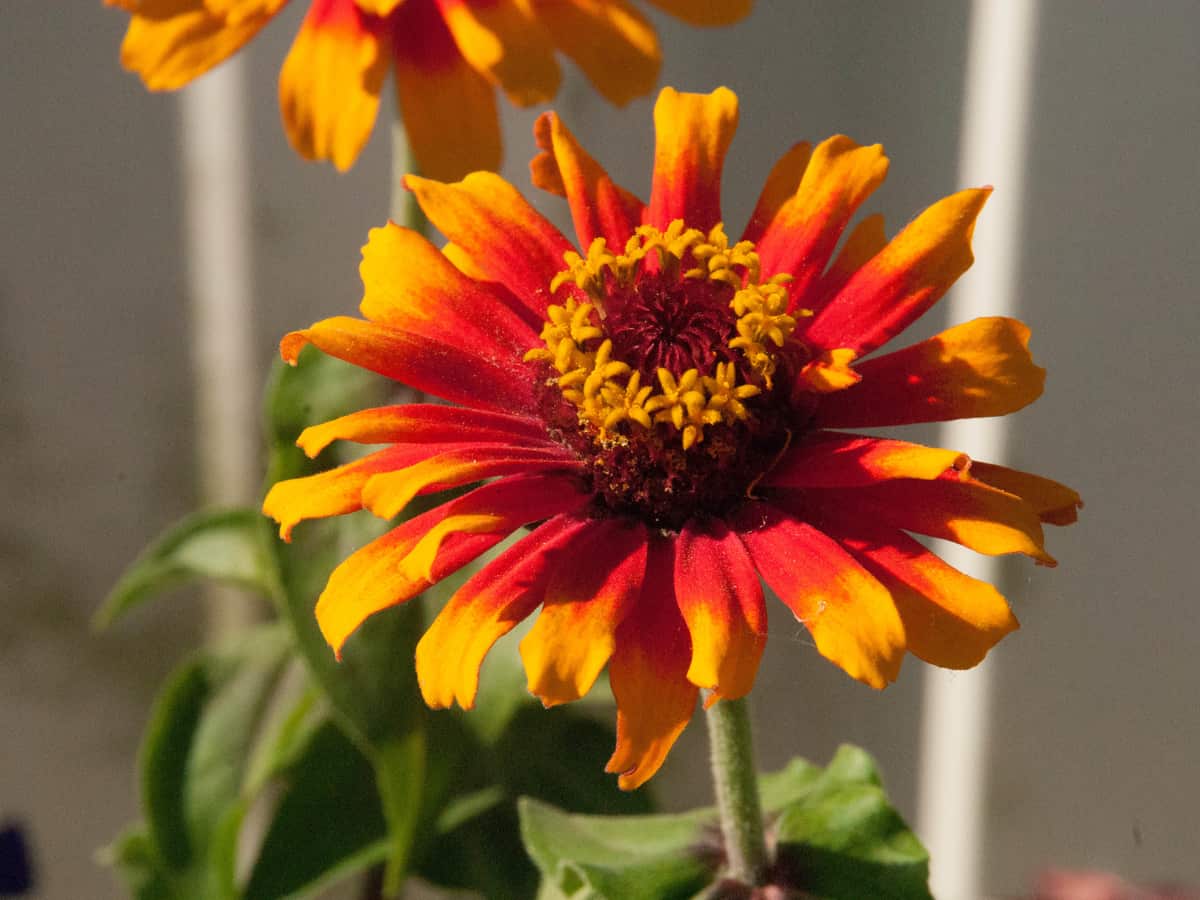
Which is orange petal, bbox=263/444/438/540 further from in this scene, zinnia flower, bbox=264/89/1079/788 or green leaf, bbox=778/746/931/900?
green leaf, bbox=778/746/931/900

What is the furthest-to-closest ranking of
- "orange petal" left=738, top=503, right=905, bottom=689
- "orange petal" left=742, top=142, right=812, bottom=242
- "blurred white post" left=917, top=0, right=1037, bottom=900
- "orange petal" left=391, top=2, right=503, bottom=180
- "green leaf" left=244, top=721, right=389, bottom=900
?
"blurred white post" left=917, top=0, right=1037, bottom=900, "green leaf" left=244, top=721, right=389, bottom=900, "orange petal" left=391, top=2, right=503, bottom=180, "orange petal" left=742, top=142, right=812, bottom=242, "orange petal" left=738, top=503, right=905, bottom=689

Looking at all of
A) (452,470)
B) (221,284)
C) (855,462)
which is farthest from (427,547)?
(221,284)

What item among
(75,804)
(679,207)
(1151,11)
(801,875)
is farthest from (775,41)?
(75,804)

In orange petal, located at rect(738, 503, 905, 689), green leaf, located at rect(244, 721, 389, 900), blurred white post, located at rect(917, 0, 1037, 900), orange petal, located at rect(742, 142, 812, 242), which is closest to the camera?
orange petal, located at rect(738, 503, 905, 689)

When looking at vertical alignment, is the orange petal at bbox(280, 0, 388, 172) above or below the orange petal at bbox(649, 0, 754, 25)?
below

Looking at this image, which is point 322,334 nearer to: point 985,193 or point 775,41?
point 985,193

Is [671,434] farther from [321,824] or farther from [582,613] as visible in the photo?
[321,824]

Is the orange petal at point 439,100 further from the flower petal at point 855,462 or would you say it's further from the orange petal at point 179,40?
the flower petal at point 855,462

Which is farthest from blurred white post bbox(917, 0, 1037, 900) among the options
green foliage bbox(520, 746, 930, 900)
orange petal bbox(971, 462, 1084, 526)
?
orange petal bbox(971, 462, 1084, 526)
